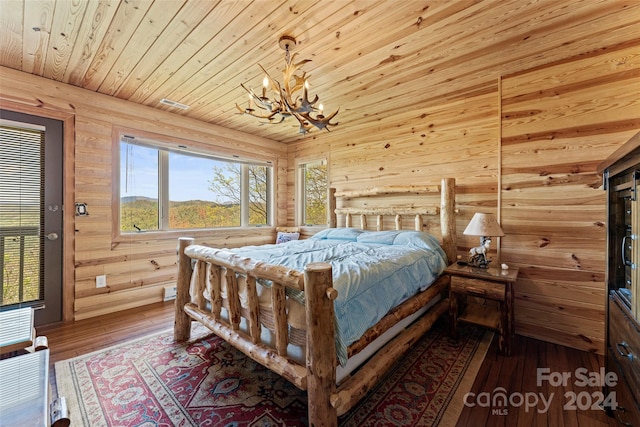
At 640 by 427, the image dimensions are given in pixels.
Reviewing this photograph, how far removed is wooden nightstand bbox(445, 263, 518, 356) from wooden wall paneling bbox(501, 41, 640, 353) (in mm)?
315

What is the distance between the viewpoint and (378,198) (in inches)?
148

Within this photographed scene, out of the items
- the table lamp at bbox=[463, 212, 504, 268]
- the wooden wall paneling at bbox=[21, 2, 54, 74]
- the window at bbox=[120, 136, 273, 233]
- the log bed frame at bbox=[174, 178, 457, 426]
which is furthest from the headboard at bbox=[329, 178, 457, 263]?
the wooden wall paneling at bbox=[21, 2, 54, 74]

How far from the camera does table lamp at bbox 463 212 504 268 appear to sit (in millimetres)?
2338

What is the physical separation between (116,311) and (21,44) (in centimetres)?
269

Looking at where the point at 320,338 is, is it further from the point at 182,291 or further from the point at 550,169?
the point at 550,169

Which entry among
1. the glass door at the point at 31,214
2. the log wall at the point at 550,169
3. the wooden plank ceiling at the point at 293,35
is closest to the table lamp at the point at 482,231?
the log wall at the point at 550,169

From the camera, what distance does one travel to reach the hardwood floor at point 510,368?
59.9 inches

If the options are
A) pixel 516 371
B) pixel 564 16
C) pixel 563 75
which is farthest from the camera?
pixel 563 75

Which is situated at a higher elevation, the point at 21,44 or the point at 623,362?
the point at 21,44

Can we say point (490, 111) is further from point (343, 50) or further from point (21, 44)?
point (21, 44)

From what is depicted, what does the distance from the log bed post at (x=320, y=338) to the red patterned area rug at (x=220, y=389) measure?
305 millimetres

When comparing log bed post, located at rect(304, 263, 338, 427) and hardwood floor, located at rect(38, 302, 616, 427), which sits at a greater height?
log bed post, located at rect(304, 263, 338, 427)

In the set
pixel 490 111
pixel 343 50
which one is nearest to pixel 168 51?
pixel 343 50

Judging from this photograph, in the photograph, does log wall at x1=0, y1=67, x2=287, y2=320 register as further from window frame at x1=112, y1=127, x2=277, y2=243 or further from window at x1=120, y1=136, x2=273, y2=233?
window at x1=120, y1=136, x2=273, y2=233
